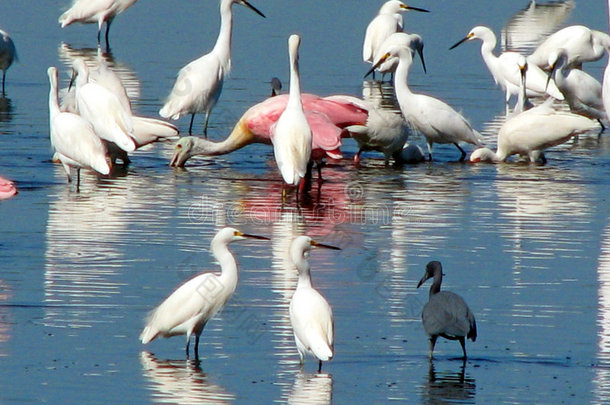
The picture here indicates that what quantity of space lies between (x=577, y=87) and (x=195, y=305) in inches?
439

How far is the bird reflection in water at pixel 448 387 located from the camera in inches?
293

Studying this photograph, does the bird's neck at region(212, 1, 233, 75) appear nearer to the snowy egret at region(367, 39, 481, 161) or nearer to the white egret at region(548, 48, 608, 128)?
the snowy egret at region(367, 39, 481, 161)

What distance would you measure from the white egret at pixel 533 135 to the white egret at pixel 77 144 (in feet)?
13.5

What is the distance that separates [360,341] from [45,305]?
1929 millimetres

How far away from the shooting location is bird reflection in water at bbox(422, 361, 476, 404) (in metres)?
7.44

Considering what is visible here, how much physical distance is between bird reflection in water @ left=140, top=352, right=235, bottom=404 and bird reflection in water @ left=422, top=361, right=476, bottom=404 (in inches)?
39.2

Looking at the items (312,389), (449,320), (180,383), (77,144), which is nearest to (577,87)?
(77,144)

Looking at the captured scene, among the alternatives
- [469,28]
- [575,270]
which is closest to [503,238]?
[575,270]

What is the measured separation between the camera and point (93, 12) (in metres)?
25.0

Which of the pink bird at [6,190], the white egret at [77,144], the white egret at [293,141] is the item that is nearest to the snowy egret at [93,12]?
the white egret at [77,144]

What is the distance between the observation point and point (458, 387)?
762 centimetres

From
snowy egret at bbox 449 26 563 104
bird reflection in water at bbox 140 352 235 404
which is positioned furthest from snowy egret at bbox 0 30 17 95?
bird reflection in water at bbox 140 352 235 404

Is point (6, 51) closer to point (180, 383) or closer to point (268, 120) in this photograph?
point (268, 120)

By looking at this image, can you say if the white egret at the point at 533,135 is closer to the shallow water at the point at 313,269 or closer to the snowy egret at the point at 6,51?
the shallow water at the point at 313,269
